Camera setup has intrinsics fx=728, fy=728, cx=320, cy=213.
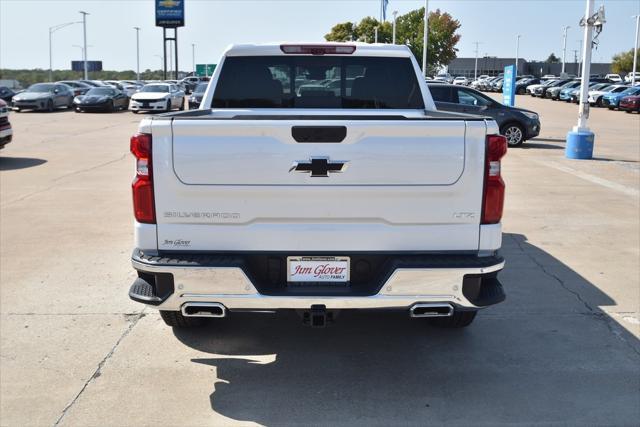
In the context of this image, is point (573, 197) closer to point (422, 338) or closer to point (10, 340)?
point (422, 338)

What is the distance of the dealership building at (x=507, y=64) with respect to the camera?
140250 mm

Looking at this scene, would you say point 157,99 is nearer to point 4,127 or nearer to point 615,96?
point 4,127

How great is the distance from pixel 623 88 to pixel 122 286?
44.9 m

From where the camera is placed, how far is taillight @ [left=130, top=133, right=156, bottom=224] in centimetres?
418

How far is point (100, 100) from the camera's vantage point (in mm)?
37750

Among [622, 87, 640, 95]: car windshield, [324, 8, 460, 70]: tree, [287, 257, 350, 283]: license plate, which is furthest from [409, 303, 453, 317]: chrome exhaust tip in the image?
[324, 8, 460, 70]: tree

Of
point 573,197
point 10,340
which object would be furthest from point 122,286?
point 573,197

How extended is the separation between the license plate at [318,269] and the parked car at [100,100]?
3564cm

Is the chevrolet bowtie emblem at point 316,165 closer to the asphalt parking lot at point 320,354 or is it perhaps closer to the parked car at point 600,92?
the asphalt parking lot at point 320,354

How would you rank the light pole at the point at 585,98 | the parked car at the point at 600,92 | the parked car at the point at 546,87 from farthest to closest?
the parked car at the point at 546,87 < the parked car at the point at 600,92 < the light pole at the point at 585,98

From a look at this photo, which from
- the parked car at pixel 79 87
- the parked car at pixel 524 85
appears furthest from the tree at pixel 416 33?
the parked car at pixel 79 87

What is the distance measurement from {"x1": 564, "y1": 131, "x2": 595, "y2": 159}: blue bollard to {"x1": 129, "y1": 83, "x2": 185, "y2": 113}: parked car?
77.1 ft

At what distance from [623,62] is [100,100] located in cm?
9931

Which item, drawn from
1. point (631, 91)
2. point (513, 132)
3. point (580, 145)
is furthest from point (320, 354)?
point (631, 91)
